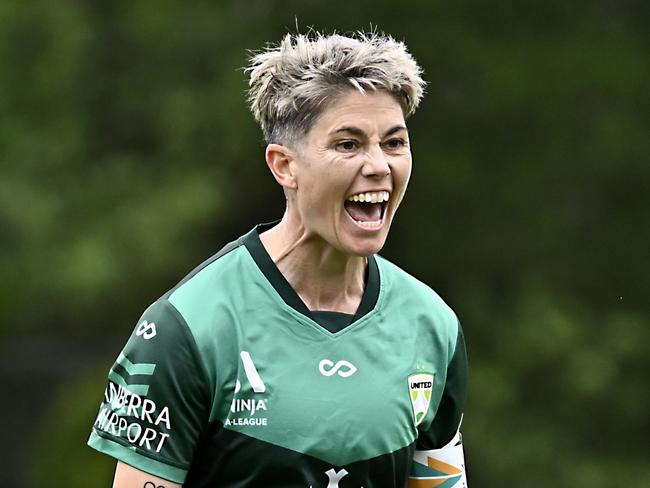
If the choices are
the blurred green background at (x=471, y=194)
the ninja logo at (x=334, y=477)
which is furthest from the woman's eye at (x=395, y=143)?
the blurred green background at (x=471, y=194)

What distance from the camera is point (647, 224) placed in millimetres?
12953

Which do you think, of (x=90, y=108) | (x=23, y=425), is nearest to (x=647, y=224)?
(x=90, y=108)

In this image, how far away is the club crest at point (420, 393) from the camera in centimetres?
438

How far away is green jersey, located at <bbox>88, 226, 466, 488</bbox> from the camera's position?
4.11m

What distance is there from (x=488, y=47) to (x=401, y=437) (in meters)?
8.72

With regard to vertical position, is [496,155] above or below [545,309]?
above

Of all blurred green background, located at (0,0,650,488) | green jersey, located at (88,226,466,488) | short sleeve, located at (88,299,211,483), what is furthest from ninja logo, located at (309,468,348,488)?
blurred green background, located at (0,0,650,488)

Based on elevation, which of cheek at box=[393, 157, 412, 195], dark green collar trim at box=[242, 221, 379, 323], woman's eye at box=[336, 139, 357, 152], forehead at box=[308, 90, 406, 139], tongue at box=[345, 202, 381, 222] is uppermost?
forehead at box=[308, 90, 406, 139]

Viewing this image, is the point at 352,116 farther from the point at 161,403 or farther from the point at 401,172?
the point at 161,403

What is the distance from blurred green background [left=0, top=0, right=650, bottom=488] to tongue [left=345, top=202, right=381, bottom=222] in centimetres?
833

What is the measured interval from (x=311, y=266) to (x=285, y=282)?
96 millimetres

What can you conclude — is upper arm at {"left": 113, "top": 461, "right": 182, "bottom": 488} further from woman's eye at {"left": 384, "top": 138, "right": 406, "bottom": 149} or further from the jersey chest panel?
woman's eye at {"left": 384, "top": 138, "right": 406, "bottom": 149}

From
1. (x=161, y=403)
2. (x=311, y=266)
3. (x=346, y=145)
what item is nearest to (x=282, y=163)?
(x=346, y=145)

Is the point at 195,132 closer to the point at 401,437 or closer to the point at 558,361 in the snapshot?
the point at 558,361
